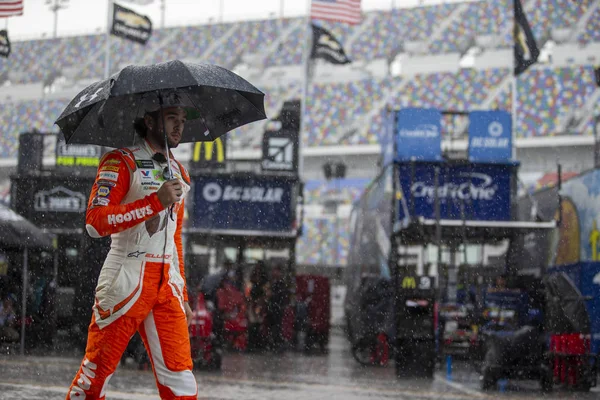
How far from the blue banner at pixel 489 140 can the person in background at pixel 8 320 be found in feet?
25.6

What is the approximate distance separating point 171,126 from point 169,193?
469 mm

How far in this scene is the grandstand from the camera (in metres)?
46.2

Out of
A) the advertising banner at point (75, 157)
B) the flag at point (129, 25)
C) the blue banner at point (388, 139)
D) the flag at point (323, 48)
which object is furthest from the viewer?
the flag at point (323, 48)

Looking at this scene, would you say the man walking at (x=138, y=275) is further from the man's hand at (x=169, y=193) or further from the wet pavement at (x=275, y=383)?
the wet pavement at (x=275, y=383)

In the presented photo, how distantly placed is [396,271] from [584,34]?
3864 cm

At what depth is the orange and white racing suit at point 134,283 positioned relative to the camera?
3.56 meters

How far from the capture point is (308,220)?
43406 mm

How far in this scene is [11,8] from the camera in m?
17.0

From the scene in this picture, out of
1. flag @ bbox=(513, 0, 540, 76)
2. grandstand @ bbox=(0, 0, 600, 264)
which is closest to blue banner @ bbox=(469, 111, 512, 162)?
flag @ bbox=(513, 0, 540, 76)

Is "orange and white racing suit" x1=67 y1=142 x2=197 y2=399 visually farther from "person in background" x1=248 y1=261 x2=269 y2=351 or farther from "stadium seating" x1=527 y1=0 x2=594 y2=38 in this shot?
"stadium seating" x1=527 y1=0 x2=594 y2=38

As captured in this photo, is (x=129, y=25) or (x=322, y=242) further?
(x=322, y=242)

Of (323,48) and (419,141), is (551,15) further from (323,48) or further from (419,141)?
(419,141)

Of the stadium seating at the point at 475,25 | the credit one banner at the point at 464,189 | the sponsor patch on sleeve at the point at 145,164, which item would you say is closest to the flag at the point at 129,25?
the credit one banner at the point at 464,189

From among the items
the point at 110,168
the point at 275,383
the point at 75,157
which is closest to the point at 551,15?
the point at 75,157
